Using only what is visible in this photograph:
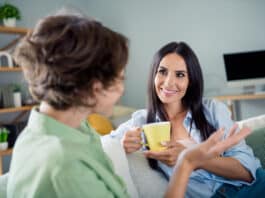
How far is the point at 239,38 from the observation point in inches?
149

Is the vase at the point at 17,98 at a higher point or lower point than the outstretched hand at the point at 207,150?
lower

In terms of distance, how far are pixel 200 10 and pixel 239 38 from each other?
572 millimetres

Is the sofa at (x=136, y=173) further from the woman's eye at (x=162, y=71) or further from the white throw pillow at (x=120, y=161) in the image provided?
the woman's eye at (x=162, y=71)

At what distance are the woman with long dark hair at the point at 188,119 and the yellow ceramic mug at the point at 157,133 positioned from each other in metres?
0.12

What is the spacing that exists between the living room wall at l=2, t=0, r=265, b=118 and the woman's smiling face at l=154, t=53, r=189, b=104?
2549 millimetres

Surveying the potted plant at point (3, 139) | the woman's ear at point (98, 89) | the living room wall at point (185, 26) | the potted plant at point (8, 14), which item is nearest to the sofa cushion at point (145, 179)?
the woman's ear at point (98, 89)

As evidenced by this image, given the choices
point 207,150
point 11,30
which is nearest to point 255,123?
point 207,150

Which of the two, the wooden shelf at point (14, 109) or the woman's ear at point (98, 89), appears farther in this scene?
the wooden shelf at point (14, 109)

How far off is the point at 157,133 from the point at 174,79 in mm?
457

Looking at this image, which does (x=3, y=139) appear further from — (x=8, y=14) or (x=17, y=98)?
(x=8, y=14)

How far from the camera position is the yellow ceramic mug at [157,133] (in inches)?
41.8

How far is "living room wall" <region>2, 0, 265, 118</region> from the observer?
376cm

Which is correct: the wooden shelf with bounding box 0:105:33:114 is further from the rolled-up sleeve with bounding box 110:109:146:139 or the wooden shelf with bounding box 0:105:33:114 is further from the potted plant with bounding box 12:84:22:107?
the rolled-up sleeve with bounding box 110:109:146:139

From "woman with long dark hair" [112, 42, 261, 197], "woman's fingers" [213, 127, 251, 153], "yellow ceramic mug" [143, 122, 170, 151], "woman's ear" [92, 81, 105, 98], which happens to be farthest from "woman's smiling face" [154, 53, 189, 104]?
"woman's ear" [92, 81, 105, 98]
